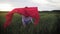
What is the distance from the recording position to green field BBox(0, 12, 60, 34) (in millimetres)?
976

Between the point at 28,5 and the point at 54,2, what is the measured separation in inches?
7.6

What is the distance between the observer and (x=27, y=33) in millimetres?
978

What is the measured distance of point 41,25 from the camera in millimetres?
980

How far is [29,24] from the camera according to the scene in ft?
3.18

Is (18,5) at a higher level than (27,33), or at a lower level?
higher

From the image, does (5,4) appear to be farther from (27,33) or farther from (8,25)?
(27,33)

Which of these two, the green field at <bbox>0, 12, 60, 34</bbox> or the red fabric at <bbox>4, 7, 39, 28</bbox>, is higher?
the red fabric at <bbox>4, 7, 39, 28</bbox>

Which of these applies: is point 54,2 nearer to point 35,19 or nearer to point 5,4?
point 35,19

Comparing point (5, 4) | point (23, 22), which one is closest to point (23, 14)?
point (23, 22)

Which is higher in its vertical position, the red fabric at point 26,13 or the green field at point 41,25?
the red fabric at point 26,13

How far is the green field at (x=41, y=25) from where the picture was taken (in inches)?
38.4

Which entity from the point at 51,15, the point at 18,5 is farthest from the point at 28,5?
the point at 51,15

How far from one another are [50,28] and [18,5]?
11.3 inches

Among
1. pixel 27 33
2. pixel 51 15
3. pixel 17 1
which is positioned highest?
pixel 17 1
